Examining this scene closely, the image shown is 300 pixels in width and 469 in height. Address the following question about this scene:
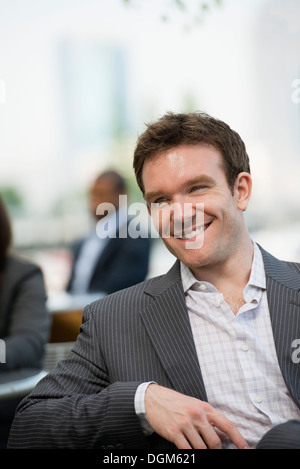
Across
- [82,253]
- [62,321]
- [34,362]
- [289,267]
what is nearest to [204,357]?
[289,267]

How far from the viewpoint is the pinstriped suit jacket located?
128 cm

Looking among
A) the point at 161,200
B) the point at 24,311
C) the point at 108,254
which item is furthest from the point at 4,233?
the point at 108,254

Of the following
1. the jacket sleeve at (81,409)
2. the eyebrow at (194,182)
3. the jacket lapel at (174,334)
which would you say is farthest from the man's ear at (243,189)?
the jacket sleeve at (81,409)

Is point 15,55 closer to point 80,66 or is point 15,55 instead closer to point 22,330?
point 80,66

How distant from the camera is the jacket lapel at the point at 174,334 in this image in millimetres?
1331

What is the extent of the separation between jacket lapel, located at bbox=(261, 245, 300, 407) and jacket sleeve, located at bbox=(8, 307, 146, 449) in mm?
330

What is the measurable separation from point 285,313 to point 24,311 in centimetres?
116

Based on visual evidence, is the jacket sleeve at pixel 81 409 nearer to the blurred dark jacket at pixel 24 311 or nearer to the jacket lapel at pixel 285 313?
the jacket lapel at pixel 285 313

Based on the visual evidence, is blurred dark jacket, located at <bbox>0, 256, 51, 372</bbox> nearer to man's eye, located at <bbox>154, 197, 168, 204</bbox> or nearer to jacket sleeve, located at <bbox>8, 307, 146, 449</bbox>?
jacket sleeve, located at <bbox>8, 307, 146, 449</bbox>

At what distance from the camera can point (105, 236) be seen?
12.1 ft

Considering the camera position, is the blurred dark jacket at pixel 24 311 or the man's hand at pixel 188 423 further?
the blurred dark jacket at pixel 24 311

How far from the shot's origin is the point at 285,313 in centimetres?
139

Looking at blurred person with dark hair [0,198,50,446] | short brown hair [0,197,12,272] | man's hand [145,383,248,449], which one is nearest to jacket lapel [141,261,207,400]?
man's hand [145,383,248,449]
